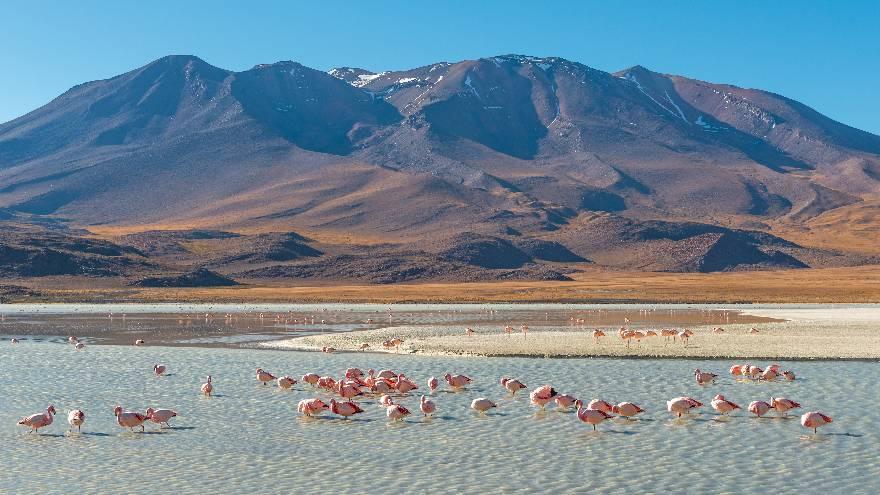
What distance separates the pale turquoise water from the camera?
1479 cm

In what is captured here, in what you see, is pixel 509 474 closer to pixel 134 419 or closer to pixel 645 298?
pixel 134 419

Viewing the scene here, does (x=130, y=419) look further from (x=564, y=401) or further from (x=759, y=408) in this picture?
(x=759, y=408)

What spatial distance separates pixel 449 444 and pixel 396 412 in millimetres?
2548

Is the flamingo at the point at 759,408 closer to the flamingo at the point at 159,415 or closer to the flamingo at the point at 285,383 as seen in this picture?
the flamingo at the point at 285,383

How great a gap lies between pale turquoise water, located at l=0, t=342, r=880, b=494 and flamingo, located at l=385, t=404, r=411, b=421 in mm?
310

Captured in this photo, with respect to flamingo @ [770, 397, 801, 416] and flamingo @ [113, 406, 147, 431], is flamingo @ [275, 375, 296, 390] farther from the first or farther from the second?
flamingo @ [770, 397, 801, 416]

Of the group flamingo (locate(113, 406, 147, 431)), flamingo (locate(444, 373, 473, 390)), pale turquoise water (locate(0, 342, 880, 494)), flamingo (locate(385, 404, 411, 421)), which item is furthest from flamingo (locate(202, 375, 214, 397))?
flamingo (locate(444, 373, 473, 390))

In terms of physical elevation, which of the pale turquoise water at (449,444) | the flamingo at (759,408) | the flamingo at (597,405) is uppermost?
the flamingo at (597,405)

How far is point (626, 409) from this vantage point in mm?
19438

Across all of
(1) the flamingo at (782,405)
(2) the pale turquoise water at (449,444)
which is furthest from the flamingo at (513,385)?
(1) the flamingo at (782,405)

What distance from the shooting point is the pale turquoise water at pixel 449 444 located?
48.5 ft

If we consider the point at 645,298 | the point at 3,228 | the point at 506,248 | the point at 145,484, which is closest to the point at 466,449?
the point at 145,484

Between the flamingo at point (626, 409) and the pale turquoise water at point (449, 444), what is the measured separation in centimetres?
29

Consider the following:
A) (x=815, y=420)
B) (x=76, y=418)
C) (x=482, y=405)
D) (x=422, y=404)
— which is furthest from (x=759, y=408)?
(x=76, y=418)
